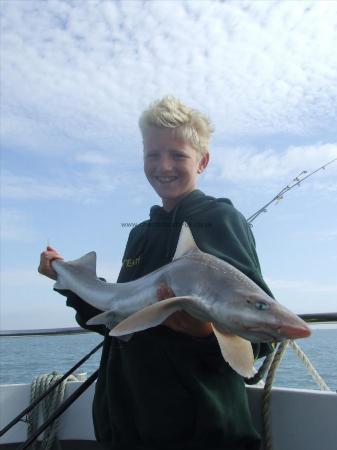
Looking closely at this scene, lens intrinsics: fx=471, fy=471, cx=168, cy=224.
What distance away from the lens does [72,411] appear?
173 inches

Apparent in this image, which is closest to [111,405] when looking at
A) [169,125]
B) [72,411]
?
[169,125]

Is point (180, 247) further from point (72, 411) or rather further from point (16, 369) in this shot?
point (16, 369)

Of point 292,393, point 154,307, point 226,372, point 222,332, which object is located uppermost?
point 154,307

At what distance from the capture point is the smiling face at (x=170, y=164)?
294 cm

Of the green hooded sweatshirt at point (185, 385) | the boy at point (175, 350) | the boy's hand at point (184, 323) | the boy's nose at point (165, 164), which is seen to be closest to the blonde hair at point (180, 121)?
the boy at point (175, 350)

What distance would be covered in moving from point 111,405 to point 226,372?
67 centimetres

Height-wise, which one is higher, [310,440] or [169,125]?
[169,125]

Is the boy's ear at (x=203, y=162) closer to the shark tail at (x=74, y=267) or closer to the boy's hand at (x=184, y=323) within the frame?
the shark tail at (x=74, y=267)

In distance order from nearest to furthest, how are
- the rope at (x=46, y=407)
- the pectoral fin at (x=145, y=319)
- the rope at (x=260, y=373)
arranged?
the pectoral fin at (x=145, y=319) < the rope at (x=260, y=373) < the rope at (x=46, y=407)

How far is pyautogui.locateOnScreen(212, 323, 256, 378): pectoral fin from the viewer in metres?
1.78

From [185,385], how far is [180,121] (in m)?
1.58

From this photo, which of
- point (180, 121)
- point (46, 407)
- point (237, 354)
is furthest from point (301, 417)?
point (46, 407)

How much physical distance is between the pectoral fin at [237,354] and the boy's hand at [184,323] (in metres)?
0.32

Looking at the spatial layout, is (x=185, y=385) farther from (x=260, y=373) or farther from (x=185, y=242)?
(x=260, y=373)
